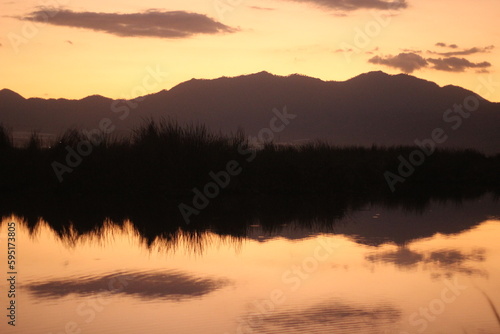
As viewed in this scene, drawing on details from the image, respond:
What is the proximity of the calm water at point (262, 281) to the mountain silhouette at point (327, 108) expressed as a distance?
4223 centimetres

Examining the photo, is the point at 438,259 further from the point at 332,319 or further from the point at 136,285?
the point at 136,285

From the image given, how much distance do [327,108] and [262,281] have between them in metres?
60.0

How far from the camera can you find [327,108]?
6700 cm

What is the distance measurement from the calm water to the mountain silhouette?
42.2 m

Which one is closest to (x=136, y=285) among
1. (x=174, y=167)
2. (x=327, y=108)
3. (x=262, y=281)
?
(x=262, y=281)

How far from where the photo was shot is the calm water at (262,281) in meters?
6.08

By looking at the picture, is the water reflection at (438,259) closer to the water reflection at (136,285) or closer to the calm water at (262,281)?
the calm water at (262,281)

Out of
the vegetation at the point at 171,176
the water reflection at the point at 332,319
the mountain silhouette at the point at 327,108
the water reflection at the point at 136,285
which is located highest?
the mountain silhouette at the point at 327,108

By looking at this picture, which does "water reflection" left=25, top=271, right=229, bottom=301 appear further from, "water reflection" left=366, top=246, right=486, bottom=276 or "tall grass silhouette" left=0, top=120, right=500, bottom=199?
"tall grass silhouette" left=0, top=120, right=500, bottom=199

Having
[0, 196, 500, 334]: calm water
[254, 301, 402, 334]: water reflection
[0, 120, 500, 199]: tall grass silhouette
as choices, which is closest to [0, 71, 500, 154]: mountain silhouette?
[0, 120, 500, 199]: tall grass silhouette

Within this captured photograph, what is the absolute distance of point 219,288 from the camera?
731 centimetres

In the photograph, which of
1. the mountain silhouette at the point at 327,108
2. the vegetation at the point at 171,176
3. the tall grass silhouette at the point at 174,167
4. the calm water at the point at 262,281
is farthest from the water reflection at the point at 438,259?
the mountain silhouette at the point at 327,108

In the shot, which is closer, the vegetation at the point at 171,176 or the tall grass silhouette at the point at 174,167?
the vegetation at the point at 171,176

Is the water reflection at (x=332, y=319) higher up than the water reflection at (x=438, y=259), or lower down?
lower down
